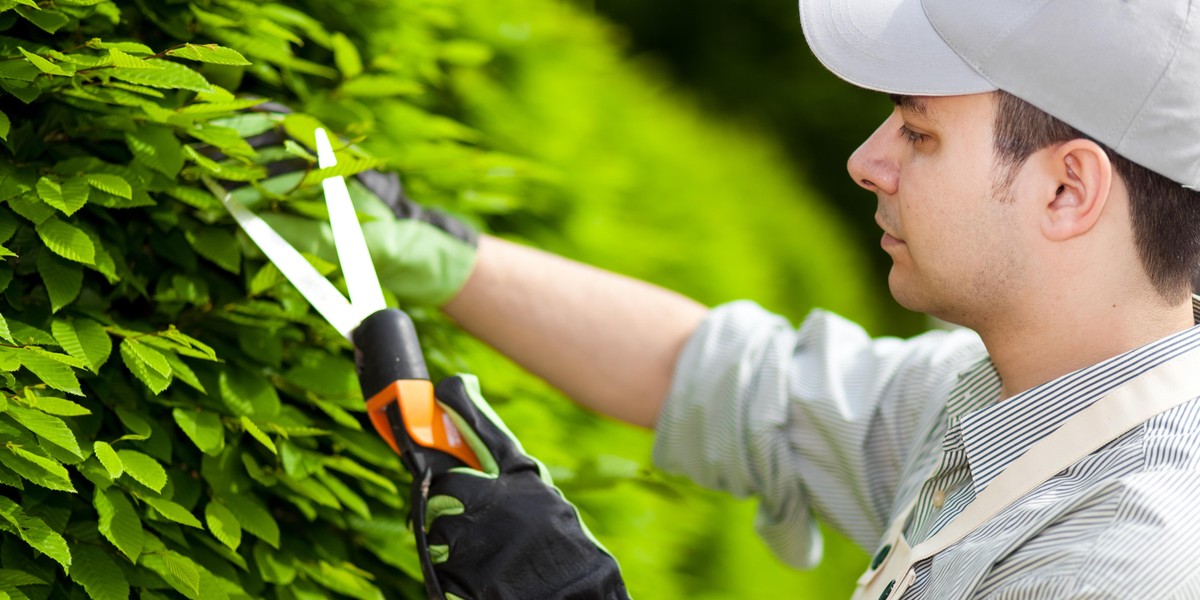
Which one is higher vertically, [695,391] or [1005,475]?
[1005,475]

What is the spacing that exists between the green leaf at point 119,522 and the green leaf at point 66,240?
0.23 metres

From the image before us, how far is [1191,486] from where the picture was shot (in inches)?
46.3

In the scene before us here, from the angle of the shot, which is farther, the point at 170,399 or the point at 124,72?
the point at 170,399

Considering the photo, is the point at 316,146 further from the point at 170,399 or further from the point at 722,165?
the point at 722,165

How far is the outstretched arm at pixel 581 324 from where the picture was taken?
72.6 inches

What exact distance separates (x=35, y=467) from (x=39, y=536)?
64 mm

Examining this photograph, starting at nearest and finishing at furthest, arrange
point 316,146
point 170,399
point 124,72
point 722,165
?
Result: point 124,72, point 170,399, point 316,146, point 722,165

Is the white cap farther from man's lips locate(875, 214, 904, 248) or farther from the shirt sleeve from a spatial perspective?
the shirt sleeve

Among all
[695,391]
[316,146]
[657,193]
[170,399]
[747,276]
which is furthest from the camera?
[747,276]

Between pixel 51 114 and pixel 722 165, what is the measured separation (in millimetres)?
2641

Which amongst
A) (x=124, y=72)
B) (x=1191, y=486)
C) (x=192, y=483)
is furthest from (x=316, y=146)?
(x=1191, y=486)

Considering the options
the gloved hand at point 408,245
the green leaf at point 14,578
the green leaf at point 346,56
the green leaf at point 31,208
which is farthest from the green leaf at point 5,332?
the green leaf at point 346,56

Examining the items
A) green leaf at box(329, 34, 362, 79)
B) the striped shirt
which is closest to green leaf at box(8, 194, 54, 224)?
green leaf at box(329, 34, 362, 79)

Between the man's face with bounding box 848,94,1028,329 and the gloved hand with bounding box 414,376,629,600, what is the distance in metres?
0.53
